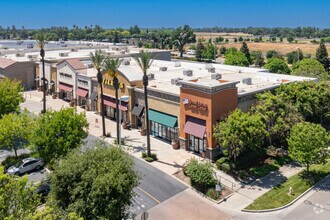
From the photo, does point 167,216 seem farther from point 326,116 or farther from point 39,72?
point 39,72

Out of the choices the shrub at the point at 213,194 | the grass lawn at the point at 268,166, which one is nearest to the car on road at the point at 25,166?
the shrub at the point at 213,194

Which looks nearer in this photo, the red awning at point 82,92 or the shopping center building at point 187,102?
the shopping center building at point 187,102

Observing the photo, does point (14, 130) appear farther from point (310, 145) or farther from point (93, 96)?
point (310, 145)

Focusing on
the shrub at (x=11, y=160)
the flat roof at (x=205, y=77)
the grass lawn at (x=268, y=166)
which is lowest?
the grass lawn at (x=268, y=166)

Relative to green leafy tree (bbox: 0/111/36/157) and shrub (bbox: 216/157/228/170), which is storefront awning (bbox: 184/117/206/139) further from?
green leafy tree (bbox: 0/111/36/157)

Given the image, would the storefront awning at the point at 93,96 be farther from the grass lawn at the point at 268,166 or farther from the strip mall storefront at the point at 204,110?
the grass lawn at the point at 268,166

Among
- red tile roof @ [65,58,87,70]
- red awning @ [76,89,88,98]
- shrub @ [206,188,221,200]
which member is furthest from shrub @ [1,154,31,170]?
red tile roof @ [65,58,87,70]

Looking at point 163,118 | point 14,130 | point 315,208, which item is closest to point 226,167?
point 315,208
